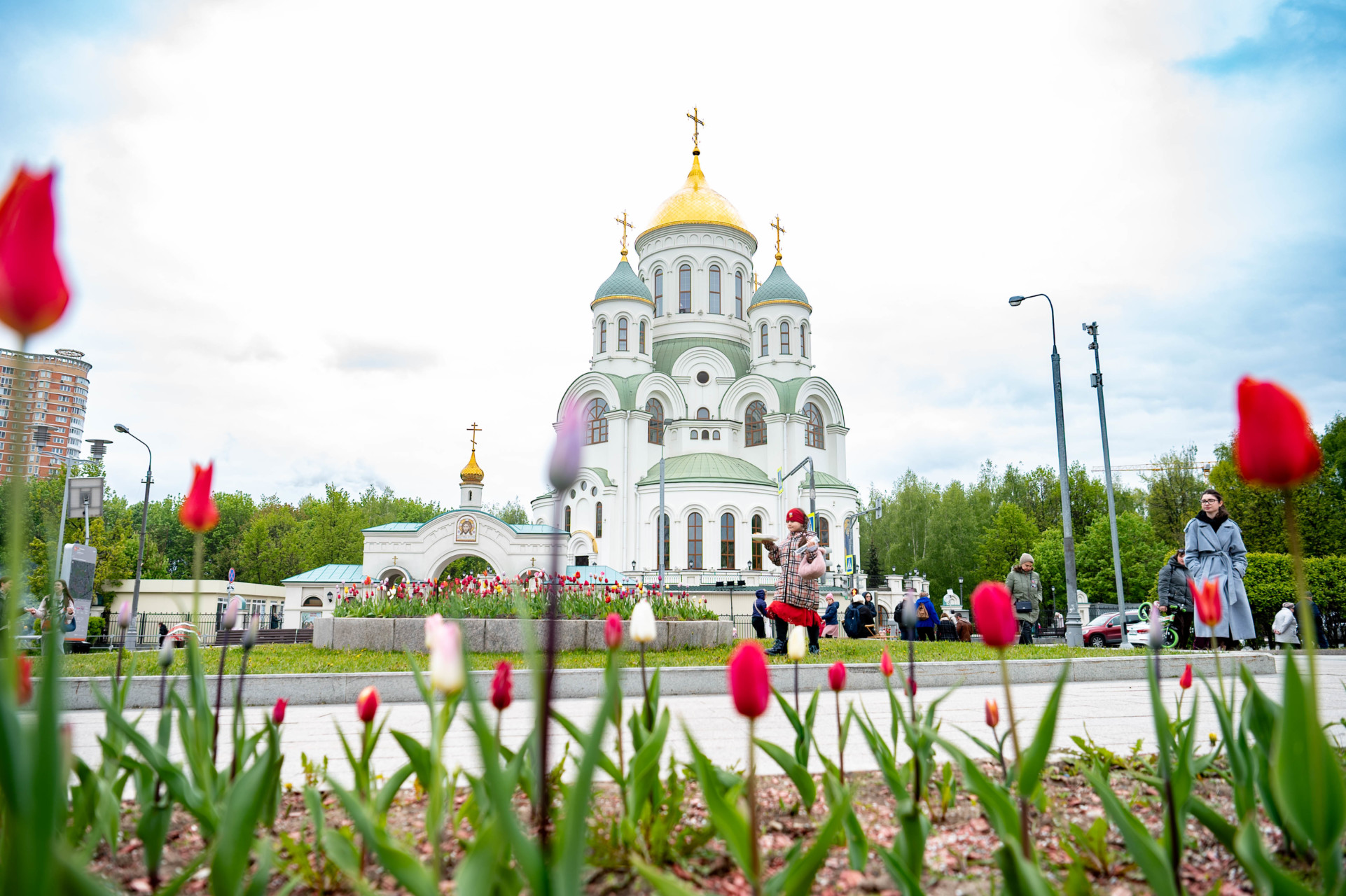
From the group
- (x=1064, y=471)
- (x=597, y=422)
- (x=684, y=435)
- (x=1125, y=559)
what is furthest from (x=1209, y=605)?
(x=1125, y=559)

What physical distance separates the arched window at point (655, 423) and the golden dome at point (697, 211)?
35.7 ft

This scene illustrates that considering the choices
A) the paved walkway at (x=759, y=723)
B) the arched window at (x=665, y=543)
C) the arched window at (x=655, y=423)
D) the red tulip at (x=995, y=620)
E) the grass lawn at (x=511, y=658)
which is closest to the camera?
the red tulip at (x=995, y=620)

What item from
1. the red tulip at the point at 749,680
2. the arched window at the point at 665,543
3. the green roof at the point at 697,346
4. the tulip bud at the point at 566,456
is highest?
the green roof at the point at 697,346

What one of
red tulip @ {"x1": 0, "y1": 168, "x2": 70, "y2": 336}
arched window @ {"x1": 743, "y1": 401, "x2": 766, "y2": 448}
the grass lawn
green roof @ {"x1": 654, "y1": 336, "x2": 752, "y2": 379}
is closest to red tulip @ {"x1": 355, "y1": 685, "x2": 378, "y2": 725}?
red tulip @ {"x1": 0, "y1": 168, "x2": 70, "y2": 336}

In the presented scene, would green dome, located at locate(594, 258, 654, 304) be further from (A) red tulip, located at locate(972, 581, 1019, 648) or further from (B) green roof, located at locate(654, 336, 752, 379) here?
(A) red tulip, located at locate(972, 581, 1019, 648)

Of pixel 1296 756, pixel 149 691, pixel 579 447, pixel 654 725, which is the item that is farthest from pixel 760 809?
pixel 149 691

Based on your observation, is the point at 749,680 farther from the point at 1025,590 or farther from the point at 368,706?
the point at 1025,590

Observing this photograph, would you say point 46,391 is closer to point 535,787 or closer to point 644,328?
point 644,328

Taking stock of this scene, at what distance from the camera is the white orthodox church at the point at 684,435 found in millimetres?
36844

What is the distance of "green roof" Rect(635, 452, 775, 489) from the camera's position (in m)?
39.4

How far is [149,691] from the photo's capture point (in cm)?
716

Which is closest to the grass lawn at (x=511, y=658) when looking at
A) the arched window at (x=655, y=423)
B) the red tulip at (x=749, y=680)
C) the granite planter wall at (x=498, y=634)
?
the granite planter wall at (x=498, y=634)

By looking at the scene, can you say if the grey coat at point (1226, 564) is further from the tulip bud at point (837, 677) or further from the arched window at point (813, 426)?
the arched window at point (813, 426)

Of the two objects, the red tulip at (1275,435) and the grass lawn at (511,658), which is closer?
the red tulip at (1275,435)
